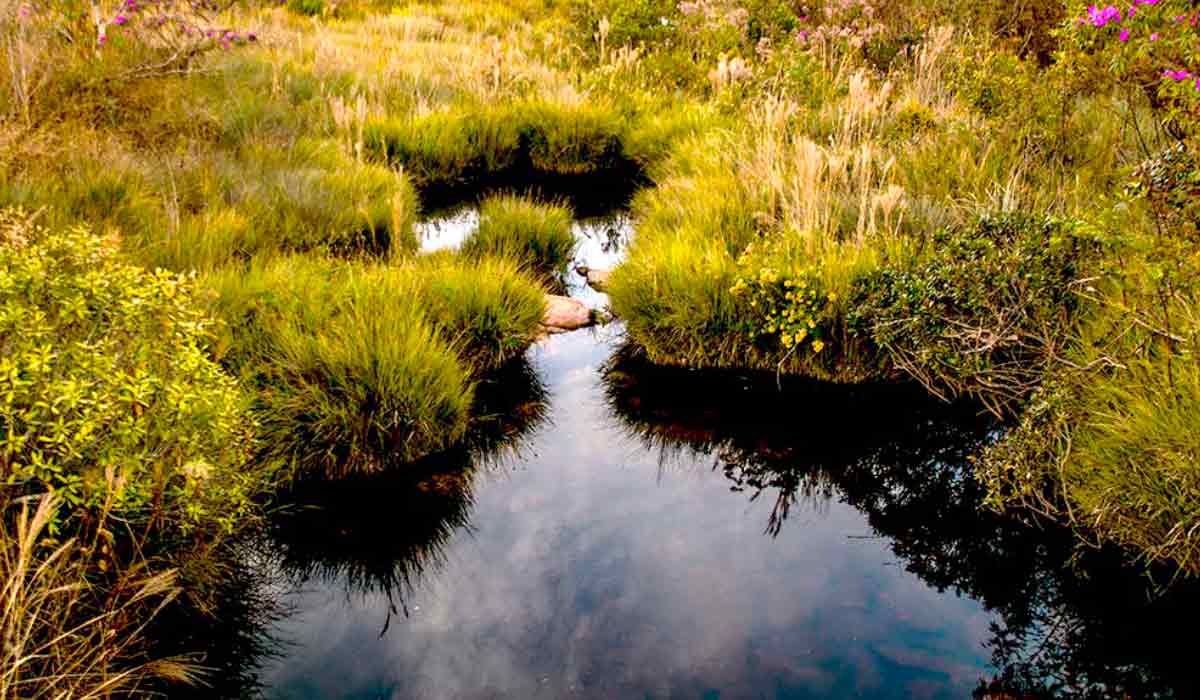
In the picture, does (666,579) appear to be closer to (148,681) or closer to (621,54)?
(148,681)

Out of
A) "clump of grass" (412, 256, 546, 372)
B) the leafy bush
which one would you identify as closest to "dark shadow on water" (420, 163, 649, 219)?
"clump of grass" (412, 256, 546, 372)

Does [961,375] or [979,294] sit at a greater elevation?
[979,294]

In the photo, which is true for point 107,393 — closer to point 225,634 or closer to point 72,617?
point 72,617

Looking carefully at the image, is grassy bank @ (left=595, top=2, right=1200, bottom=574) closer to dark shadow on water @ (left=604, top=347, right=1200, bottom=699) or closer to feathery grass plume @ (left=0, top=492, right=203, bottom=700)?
dark shadow on water @ (left=604, top=347, right=1200, bottom=699)

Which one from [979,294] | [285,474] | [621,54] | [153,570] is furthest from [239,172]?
[621,54]

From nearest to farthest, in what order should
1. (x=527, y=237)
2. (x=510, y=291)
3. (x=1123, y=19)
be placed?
(x=1123, y=19) → (x=510, y=291) → (x=527, y=237)

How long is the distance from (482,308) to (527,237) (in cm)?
180

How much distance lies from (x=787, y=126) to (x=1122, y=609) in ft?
18.5

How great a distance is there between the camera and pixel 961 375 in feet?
16.2

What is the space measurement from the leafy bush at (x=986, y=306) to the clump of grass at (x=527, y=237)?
9.83 ft

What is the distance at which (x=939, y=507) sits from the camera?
452 cm

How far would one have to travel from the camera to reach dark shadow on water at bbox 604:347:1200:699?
349 cm

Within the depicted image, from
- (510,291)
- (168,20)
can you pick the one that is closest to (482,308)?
(510,291)

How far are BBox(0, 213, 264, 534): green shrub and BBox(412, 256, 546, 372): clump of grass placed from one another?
2165 millimetres
